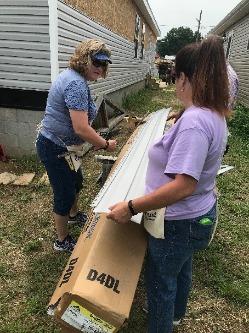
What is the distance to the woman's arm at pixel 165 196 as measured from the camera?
1.48m

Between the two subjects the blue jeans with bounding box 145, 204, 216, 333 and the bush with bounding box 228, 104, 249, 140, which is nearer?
the blue jeans with bounding box 145, 204, 216, 333

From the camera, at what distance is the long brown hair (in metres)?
1.49

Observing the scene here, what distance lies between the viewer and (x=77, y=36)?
21.9 feet

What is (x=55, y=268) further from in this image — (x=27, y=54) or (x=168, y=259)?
(x=27, y=54)

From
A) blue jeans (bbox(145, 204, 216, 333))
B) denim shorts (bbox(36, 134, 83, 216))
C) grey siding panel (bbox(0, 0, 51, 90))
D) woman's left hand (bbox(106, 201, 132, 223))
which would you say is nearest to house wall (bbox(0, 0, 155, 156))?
grey siding panel (bbox(0, 0, 51, 90))

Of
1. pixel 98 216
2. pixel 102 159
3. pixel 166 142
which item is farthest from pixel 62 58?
pixel 166 142

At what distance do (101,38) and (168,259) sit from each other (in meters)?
8.20

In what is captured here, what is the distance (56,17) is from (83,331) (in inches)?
199

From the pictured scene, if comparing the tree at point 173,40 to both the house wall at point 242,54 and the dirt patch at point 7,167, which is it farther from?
the dirt patch at point 7,167

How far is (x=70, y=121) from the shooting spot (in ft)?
9.04

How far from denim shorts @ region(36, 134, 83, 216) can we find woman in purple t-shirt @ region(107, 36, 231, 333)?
4.16ft

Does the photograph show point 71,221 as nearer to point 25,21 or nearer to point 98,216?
point 98,216

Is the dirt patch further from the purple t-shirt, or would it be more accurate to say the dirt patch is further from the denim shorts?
the purple t-shirt

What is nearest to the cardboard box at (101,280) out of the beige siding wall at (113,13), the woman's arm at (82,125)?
the woman's arm at (82,125)
